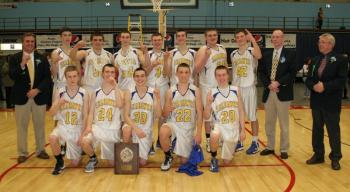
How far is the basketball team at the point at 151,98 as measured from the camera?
18.2 ft

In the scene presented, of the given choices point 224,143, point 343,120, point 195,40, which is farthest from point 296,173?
point 195,40

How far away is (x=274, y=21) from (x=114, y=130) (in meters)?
21.6

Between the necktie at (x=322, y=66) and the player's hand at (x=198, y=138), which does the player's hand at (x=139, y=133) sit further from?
the necktie at (x=322, y=66)

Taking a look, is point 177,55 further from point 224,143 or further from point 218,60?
point 224,143

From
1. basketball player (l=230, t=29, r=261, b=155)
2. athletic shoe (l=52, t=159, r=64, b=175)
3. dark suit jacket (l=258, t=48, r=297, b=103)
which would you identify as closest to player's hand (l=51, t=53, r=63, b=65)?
athletic shoe (l=52, t=159, r=64, b=175)

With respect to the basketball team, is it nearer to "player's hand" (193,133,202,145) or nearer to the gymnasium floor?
"player's hand" (193,133,202,145)

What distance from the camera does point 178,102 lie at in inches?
225


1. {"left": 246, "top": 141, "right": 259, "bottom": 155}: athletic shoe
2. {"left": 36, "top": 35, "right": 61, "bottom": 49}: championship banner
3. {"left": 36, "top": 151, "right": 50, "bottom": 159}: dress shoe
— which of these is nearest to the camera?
{"left": 36, "top": 151, "right": 50, "bottom": 159}: dress shoe

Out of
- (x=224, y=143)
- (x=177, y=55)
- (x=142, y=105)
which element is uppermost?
(x=177, y=55)

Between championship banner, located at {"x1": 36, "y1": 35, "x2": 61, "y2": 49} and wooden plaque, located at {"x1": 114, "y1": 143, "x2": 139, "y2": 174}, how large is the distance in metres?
18.5

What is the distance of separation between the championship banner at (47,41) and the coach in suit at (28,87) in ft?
56.1

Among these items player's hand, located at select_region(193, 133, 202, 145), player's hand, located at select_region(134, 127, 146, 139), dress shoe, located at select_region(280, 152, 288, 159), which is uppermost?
player's hand, located at select_region(134, 127, 146, 139)

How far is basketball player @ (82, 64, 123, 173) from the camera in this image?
215 inches

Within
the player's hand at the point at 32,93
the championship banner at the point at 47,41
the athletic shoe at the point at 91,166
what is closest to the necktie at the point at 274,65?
the athletic shoe at the point at 91,166
